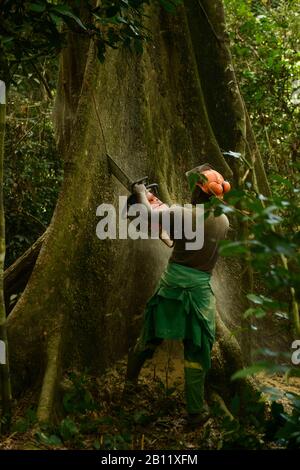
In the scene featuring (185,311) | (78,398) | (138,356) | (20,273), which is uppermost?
(20,273)

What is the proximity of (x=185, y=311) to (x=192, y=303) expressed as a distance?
0.07 metres

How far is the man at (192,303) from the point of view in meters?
4.36

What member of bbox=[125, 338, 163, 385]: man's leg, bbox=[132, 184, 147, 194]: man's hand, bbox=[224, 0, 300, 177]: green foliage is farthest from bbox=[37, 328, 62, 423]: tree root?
bbox=[224, 0, 300, 177]: green foliage

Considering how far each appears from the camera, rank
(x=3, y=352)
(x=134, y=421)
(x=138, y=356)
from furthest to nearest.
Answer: (x=138, y=356), (x=134, y=421), (x=3, y=352)

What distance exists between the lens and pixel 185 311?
4.37m

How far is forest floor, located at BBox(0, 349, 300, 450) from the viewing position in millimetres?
3805

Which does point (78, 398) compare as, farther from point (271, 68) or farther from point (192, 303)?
point (271, 68)

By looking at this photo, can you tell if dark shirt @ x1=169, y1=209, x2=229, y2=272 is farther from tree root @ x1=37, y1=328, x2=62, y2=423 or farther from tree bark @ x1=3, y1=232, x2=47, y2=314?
tree bark @ x1=3, y1=232, x2=47, y2=314

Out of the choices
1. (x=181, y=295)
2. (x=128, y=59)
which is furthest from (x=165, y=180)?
(x=181, y=295)

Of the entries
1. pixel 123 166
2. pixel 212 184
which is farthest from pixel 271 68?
pixel 212 184

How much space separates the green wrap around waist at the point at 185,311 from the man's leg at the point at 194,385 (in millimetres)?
34

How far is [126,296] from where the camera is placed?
5.20m

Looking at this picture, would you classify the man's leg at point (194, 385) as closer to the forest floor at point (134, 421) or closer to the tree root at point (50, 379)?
the forest floor at point (134, 421)

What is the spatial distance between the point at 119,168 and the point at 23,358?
163 cm
